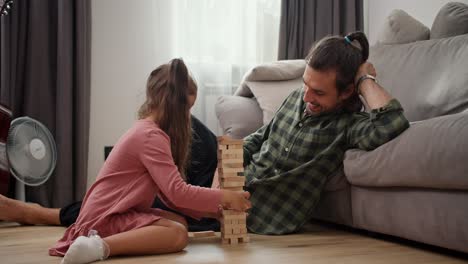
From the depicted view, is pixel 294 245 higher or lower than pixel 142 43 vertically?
lower

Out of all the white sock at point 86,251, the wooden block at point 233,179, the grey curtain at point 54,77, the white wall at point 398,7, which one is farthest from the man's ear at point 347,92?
the grey curtain at point 54,77

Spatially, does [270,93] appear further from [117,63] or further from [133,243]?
[133,243]

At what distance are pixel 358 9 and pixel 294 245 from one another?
242 cm

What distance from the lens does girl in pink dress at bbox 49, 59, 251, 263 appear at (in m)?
1.71

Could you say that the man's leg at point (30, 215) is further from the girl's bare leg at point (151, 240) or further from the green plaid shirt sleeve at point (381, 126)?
the green plaid shirt sleeve at point (381, 126)

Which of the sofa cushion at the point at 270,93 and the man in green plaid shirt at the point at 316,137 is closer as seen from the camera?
the man in green plaid shirt at the point at 316,137

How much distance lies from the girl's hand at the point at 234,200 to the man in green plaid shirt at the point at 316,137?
0.29 m

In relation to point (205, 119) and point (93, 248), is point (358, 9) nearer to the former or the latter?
point (205, 119)

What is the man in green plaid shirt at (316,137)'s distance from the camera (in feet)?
6.63

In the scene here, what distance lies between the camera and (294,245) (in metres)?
1.89

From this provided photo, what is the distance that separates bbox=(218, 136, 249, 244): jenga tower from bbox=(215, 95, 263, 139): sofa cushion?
840 millimetres

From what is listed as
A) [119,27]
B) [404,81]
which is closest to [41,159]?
[119,27]

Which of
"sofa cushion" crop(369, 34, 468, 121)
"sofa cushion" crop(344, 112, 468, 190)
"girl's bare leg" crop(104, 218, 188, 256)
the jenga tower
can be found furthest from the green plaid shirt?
"girl's bare leg" crop(104, 218, 188, 256)

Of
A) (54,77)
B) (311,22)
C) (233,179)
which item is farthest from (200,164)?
(311,22)
